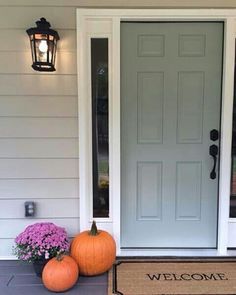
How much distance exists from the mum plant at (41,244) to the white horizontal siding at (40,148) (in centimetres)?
60

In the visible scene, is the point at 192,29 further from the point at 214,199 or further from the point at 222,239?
the point at 222,239

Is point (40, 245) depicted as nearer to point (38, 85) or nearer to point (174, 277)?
point (174, 277)

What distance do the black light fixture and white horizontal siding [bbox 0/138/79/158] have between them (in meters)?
0.60

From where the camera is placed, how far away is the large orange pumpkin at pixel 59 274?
2201mm

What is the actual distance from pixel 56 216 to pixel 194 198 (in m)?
1.19

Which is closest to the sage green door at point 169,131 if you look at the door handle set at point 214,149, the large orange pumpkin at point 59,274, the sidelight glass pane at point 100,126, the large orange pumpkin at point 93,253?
the door handle set at point 214,149

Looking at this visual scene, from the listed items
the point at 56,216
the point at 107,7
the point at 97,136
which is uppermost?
the point at 107,7

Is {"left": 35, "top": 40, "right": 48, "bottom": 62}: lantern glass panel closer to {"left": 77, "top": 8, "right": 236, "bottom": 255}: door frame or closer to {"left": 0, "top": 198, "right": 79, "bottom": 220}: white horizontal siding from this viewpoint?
{"left": 77, "top": 8, "right": 236, "bottom": 255}: door frame

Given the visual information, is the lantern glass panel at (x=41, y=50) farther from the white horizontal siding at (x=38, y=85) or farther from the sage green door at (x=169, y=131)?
the sage green door at (x=169, y=131)

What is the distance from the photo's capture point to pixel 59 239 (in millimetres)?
2406

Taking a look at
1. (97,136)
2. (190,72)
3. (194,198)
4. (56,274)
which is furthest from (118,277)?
(190,72)

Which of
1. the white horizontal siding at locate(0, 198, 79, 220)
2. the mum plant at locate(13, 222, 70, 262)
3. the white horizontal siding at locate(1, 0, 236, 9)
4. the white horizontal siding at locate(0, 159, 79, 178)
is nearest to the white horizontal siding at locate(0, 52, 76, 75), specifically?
the white horizontal siding at locate(1, 0, 236, 9)

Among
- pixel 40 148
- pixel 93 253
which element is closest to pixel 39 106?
pixel 40 148

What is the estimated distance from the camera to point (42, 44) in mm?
2406
